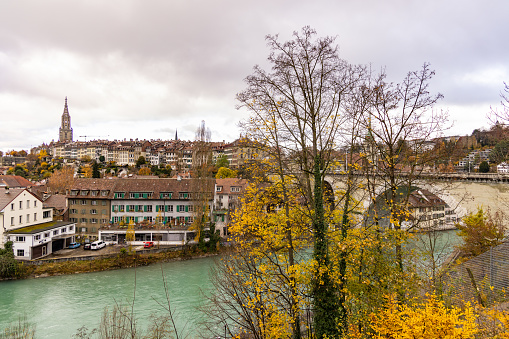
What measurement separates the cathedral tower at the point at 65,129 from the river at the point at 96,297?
461 feet

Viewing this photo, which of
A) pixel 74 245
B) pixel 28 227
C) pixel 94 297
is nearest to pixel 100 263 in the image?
pixel 74 245

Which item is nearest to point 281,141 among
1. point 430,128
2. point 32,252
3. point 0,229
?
point 430,128

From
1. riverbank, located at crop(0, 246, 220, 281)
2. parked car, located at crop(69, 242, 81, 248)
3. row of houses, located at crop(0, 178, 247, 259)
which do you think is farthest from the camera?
row of houses, located at crop(0, 178, 247, 259)

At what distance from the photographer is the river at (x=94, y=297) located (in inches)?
519

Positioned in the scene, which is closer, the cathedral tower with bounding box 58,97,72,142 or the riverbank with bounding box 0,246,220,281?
the riverbank with bounding box 0,246,220,281

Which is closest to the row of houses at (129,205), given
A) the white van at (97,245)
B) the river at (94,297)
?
the white van at (97,245)

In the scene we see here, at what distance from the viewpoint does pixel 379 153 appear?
7828 millimetres

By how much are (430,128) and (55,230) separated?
87.8ft

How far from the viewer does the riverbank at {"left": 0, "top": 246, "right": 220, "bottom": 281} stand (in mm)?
19875

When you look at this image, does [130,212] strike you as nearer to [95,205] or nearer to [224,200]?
[95,205]

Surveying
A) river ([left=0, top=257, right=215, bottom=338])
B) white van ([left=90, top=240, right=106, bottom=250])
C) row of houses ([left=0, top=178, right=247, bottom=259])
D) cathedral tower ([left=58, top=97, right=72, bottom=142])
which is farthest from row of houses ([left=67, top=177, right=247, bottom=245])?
cathedral tower ([left=58, top=97, right=72, bottom=142])

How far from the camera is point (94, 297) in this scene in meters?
16.2

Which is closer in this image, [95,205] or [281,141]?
[281,141]

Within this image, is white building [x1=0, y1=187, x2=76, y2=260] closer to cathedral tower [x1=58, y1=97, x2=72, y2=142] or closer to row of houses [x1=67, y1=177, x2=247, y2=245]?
row of houses [x1=67, y1=177, x2=247, y2=245]
